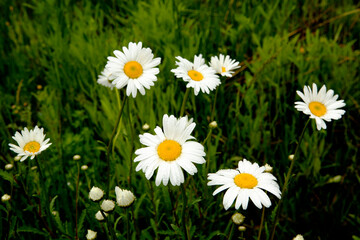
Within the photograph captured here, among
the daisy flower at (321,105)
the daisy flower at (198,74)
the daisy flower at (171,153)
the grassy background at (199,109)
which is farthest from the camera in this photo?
the grassy background at (199,109)

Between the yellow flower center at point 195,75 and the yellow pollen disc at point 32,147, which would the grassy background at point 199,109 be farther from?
the yellow flower center at point 195,75

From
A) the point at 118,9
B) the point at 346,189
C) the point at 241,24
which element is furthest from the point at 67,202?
the point at 118,9

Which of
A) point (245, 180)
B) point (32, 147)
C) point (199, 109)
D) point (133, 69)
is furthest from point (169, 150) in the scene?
point (199, 109)

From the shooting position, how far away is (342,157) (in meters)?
1.97

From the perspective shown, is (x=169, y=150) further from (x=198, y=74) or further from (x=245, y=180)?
(x=198, y=74)

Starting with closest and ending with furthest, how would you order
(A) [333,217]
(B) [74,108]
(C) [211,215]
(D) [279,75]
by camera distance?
(C) [211,215], (A) [333,217], (D) [279,75], (B) [74,108]

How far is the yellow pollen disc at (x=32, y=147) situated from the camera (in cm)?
126

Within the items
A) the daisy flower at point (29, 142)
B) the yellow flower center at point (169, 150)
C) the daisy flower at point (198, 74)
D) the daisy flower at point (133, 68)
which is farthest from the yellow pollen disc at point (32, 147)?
the daisy flower at point (198, 74)

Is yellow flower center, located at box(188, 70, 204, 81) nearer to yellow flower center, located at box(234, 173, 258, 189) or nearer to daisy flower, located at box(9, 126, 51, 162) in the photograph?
yellow flower center, located at box(234, 173, 258, 189)

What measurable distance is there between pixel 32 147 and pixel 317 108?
124cm

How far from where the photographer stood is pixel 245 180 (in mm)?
1055

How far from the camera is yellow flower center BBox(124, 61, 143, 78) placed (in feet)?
4.21

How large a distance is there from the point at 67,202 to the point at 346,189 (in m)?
1.66

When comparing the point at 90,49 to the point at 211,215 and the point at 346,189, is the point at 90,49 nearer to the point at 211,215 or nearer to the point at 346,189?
the point at 211,215
